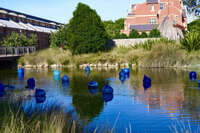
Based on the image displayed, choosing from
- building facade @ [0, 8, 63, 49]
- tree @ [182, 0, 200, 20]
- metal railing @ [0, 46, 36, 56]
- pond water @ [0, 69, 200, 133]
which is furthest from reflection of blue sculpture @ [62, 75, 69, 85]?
tree @ [182, 0, 200, 20]

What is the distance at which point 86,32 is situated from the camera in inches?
1188

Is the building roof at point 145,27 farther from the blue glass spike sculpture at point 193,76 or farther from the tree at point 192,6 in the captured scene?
the blue glass spike sculpture at point 193,76

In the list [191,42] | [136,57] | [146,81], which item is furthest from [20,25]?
[146,81]

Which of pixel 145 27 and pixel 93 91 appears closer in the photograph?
pixel 93 91

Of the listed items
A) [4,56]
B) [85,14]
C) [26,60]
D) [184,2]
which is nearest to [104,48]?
[85,14]

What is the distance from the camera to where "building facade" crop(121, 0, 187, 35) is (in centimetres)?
5260

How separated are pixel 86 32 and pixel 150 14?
27.6 m

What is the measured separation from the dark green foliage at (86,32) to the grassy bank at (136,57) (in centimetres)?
102

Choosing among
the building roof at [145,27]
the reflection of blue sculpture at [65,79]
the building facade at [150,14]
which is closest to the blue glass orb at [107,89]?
Result: the reflection of blue sculpture at [65,79]

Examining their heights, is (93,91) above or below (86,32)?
below

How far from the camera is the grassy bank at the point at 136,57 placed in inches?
954

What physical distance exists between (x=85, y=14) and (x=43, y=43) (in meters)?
26.4

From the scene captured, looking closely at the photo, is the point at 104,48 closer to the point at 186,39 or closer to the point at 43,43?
the point at 186,39

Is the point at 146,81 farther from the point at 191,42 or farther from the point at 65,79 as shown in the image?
the point at 191,42
